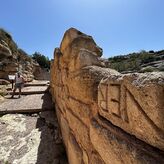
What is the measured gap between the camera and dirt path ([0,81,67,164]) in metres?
2.35

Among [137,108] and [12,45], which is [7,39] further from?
[137,108]

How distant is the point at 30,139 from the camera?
2.85 m

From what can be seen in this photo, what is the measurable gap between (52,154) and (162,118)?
2096 millimetres

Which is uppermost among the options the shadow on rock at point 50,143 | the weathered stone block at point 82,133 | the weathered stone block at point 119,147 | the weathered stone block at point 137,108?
the weathered stone block at point 137,108

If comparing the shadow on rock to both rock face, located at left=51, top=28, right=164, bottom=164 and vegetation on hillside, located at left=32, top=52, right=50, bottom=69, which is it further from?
vegetation on hillside, located at left=32, top=52, right=50, bottom=69

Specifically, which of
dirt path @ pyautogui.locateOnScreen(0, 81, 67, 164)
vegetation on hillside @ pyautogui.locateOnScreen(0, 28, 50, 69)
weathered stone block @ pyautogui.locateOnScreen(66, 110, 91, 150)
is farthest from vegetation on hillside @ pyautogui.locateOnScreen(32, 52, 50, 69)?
weathered stone block @ pyautogui.locateOnScreen(66, 110, 91, 150)

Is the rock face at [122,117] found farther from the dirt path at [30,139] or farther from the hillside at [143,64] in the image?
the hillside at [143,64]

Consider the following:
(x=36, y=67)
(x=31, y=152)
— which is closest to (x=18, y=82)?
(x=31, y=152)

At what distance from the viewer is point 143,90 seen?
70cm

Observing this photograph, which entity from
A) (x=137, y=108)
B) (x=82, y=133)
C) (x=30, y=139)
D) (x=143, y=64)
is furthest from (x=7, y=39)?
(x=137, y=108)

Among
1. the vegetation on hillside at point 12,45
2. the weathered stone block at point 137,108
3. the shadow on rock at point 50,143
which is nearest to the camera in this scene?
the weathered stone block at point 137,108

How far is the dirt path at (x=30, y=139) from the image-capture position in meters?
2.35

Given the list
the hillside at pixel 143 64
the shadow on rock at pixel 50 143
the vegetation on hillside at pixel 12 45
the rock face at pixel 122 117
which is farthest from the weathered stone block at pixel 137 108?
the vegetation on hillside at pixel 12 45

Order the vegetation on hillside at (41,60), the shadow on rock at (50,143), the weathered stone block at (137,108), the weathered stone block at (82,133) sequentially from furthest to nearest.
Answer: the vegetation on hillside at (41,60)
the shadow on rock at (50,143)
the weathered stone block at (82,133)
the weathered stone block at (137,108)
